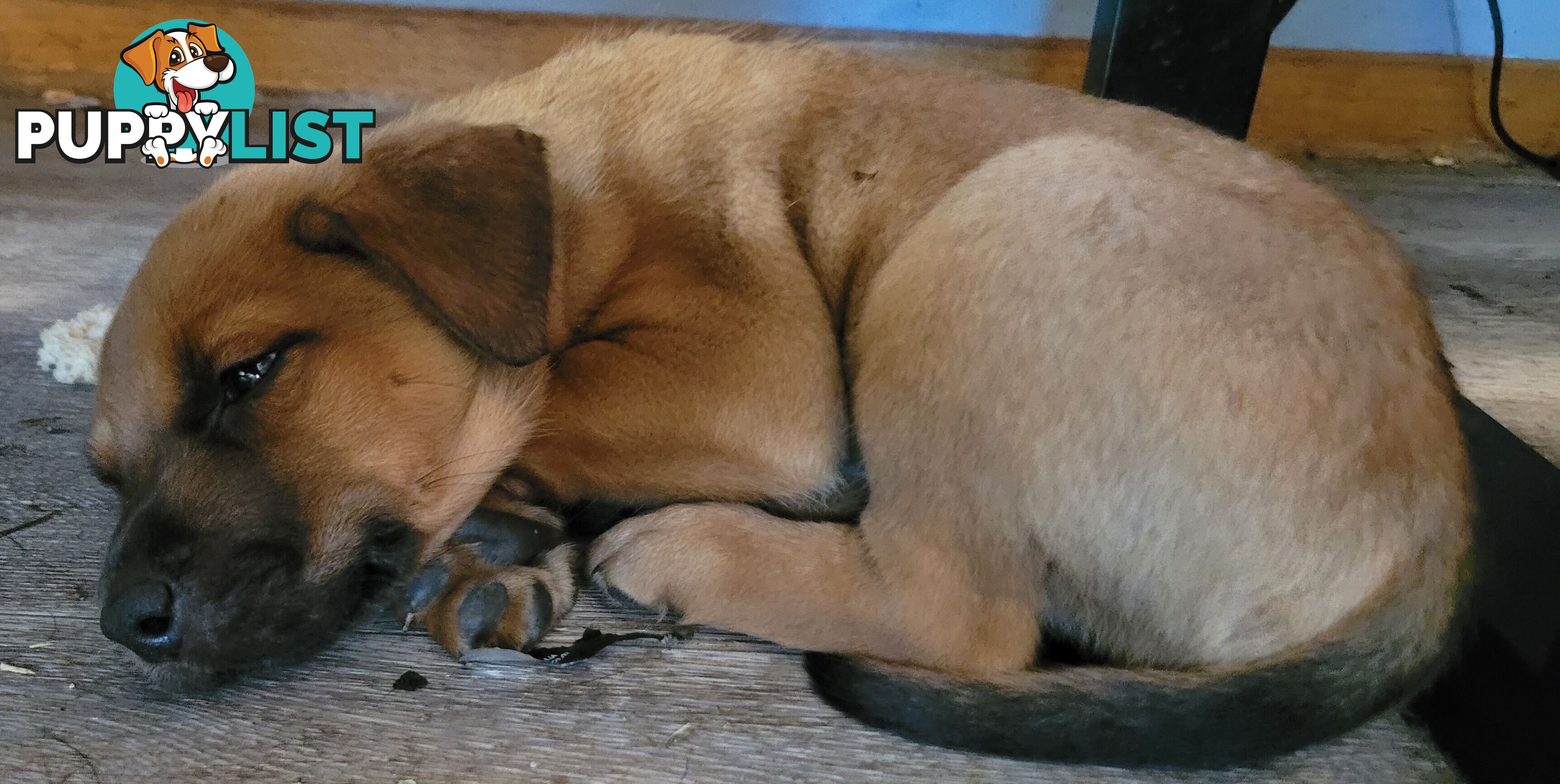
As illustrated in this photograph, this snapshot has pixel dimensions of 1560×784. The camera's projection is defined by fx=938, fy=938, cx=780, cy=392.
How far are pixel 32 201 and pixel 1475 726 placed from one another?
487 centimetres

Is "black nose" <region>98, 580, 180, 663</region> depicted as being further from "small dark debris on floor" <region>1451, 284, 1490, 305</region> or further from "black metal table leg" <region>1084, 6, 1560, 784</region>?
"small dark debris on floor" <region>1451, 284, 1490, 305</region>

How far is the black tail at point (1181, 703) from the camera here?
1.40 meters

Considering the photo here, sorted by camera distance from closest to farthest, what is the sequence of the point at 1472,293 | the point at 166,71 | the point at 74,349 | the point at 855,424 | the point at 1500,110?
1. the point at 855,424
2. the point at 74,349
3. the point at 1472,293
4. the point at 166,71
5. the point at 1500,110

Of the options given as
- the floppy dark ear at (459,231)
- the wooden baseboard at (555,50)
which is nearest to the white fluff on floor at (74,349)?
the floppy dark ear at (459,231)

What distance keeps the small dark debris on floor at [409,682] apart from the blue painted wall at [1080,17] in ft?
10.9

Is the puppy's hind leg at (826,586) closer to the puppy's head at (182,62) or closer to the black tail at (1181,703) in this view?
the black tail at (1181,703)

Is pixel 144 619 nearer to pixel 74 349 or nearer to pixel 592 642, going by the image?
pixel 592 642

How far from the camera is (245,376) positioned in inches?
63.5

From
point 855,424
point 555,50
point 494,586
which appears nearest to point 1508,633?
point 855,424

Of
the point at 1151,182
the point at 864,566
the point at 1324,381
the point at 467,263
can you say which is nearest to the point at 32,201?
the point at 467,263

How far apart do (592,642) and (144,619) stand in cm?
69

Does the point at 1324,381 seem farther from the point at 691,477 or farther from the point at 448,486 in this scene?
the point at 448,486

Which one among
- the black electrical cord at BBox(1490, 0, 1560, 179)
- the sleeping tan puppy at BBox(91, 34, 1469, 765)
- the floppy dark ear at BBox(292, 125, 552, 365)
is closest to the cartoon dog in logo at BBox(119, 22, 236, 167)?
the sleeping tan puppy at BBox(91, 34, 1469, 765)

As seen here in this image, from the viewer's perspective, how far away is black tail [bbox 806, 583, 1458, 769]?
140cm
